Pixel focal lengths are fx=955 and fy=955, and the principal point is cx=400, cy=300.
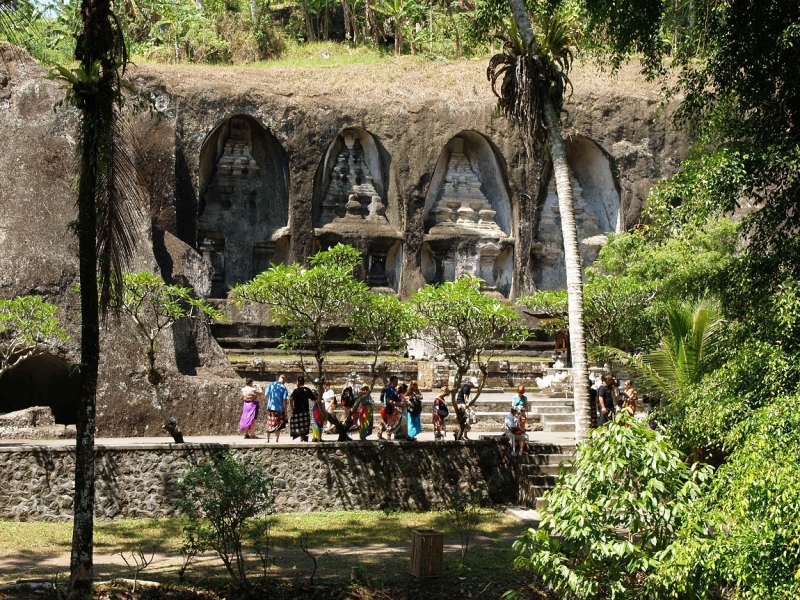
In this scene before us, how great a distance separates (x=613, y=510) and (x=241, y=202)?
20805 millimetres

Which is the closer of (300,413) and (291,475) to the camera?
(291,475)

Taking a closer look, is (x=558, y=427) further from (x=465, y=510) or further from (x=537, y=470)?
(x=465, y=510)

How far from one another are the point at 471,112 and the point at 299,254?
22.0 feet

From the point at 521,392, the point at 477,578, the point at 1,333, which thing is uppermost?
the point at 1,333

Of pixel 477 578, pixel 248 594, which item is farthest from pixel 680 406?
pixel 248 594

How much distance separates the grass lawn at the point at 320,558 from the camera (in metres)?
10.2

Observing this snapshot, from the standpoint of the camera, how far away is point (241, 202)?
2789cm

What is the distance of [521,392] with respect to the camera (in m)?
16.0

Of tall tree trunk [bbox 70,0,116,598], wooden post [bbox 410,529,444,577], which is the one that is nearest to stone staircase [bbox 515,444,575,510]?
wooden post [bbox 410,529,444,577]

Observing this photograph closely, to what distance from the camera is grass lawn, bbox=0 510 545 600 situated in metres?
10.2

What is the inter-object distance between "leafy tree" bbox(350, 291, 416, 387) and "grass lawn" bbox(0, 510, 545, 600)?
2.71m

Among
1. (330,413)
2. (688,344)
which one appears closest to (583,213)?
(330,413)

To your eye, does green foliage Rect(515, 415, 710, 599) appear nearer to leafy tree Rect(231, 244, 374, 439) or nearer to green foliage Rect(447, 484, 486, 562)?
green foliage Rect(447, 484, 486, 562)

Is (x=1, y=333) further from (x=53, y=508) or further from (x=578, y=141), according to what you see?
(x=578, y=141)
